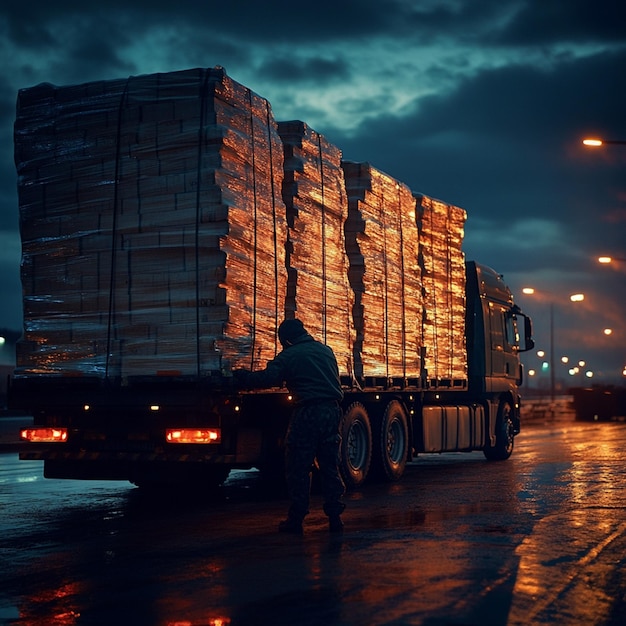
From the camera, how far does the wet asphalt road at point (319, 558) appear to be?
6453mm

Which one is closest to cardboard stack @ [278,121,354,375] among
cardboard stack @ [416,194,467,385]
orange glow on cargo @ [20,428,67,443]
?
orange glow on cargo @ [20,428,67,443]

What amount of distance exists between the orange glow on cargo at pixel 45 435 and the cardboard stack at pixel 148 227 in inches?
25.9

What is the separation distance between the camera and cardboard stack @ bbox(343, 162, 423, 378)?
48.5 feet

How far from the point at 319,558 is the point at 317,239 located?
5.90 meters

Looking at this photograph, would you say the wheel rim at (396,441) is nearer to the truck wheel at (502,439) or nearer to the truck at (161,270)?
the truck at (161,270)

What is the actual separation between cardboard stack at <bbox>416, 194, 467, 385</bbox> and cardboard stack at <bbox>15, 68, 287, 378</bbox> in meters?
5.38

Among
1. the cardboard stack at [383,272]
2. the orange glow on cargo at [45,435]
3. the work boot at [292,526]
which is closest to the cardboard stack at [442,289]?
the cardboard stack at [383,272]

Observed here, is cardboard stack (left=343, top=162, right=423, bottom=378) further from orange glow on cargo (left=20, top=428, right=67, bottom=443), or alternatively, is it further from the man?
the man

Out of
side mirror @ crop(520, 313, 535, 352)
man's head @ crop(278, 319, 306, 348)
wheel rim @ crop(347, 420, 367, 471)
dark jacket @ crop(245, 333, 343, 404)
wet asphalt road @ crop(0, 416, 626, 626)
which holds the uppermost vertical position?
side mirror @ crop(520, 313, 535, 352)

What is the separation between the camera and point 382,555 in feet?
27.5

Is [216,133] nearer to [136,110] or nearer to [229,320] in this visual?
[136,110]

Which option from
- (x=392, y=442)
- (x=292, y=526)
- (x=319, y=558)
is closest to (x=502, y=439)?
(x=392, y=442)

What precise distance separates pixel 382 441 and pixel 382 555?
6685 millimetres

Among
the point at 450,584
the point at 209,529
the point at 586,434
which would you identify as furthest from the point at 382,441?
the point at 586,434
